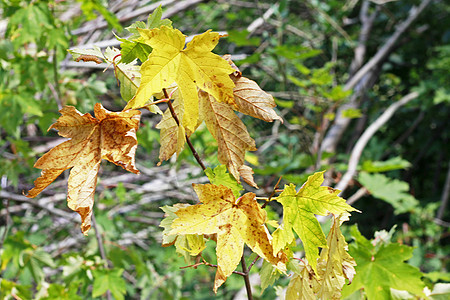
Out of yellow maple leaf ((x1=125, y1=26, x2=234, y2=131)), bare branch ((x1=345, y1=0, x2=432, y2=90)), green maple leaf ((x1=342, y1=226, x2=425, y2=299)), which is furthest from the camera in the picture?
bare branch ((x1=345, y1=0, x2=432, y2=90))

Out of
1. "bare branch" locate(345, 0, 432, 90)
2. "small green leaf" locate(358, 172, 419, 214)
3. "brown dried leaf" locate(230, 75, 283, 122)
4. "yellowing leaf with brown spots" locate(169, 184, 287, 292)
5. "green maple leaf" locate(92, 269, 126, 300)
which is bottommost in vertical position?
"green maple leaf" locate(92, 269, 126, 300)

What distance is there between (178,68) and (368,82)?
282cm

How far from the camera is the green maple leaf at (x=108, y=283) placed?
129 cm

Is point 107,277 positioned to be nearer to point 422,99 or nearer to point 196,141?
point 196,141

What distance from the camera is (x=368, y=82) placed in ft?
9.86

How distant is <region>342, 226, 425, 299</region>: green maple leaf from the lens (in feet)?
2.49

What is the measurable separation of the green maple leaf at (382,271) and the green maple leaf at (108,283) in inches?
33.0

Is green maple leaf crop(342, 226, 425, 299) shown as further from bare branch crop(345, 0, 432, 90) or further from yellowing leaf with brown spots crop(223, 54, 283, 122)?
bare branch crop(345, 0, 432, 90)

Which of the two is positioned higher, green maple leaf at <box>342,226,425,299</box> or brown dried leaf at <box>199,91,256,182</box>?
brown dried leaf at <box>199,91,256,182</box>

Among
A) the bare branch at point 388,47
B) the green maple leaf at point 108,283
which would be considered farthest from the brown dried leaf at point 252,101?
the bare branch at point 388,47

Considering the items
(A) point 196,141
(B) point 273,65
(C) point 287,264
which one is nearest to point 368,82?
(B) point 273,65

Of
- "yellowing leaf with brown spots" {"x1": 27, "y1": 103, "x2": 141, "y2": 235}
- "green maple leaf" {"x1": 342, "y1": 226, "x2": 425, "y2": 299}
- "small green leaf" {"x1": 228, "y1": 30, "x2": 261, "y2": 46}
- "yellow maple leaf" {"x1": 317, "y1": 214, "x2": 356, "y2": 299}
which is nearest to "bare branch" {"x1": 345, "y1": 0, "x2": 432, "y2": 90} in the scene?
"small green leaf" {"x1": 228, "y1": 30, "x2": 261, "y2": 46}

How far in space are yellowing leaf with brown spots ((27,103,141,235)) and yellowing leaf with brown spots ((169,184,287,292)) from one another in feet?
0.34

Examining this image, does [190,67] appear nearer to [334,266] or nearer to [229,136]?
[229,136]
